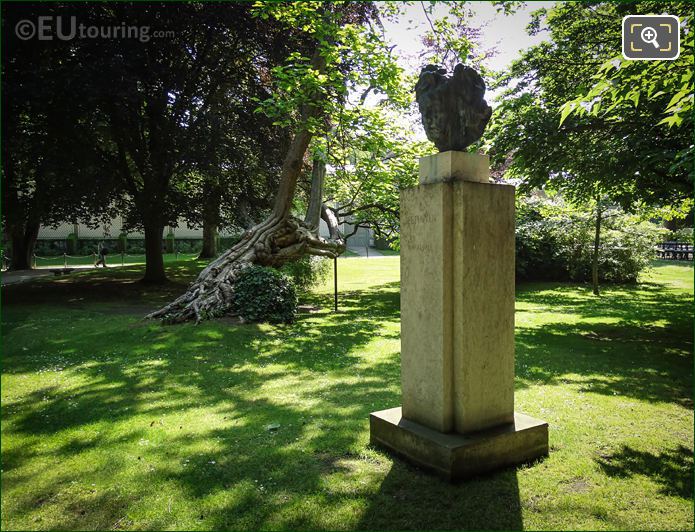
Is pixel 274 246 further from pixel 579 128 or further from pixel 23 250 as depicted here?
pixel 23 250

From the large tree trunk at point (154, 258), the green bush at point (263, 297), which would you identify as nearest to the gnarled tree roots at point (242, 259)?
the green bush at point (263, 297)

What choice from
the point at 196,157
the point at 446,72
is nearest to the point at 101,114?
the point at 196,157

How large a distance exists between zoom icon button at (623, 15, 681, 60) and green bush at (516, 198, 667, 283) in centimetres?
1490

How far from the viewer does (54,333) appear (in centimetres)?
1002

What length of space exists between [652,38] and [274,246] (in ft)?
36.0

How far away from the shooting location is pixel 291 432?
17.1ft

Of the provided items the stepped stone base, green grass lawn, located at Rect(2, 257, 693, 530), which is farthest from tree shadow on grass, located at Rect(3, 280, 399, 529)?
the stepped stone base

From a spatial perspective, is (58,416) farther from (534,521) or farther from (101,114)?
(101,114)

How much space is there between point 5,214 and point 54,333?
7180mm

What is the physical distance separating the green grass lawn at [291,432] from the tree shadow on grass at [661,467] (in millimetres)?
20

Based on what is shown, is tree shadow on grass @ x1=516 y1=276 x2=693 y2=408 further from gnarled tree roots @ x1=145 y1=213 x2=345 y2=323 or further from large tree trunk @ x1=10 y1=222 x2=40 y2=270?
large tree trunk @ x1=10 y1=222 x2=40 y2=270

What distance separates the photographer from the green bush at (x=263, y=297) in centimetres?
1167

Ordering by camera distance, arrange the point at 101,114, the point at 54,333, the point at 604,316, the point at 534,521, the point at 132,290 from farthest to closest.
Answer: the point at 132,290 → the point at 101,114 → the point at 604,316 → the point at 54,333 → the point at 534,521

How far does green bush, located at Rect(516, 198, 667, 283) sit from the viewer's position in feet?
68.5
